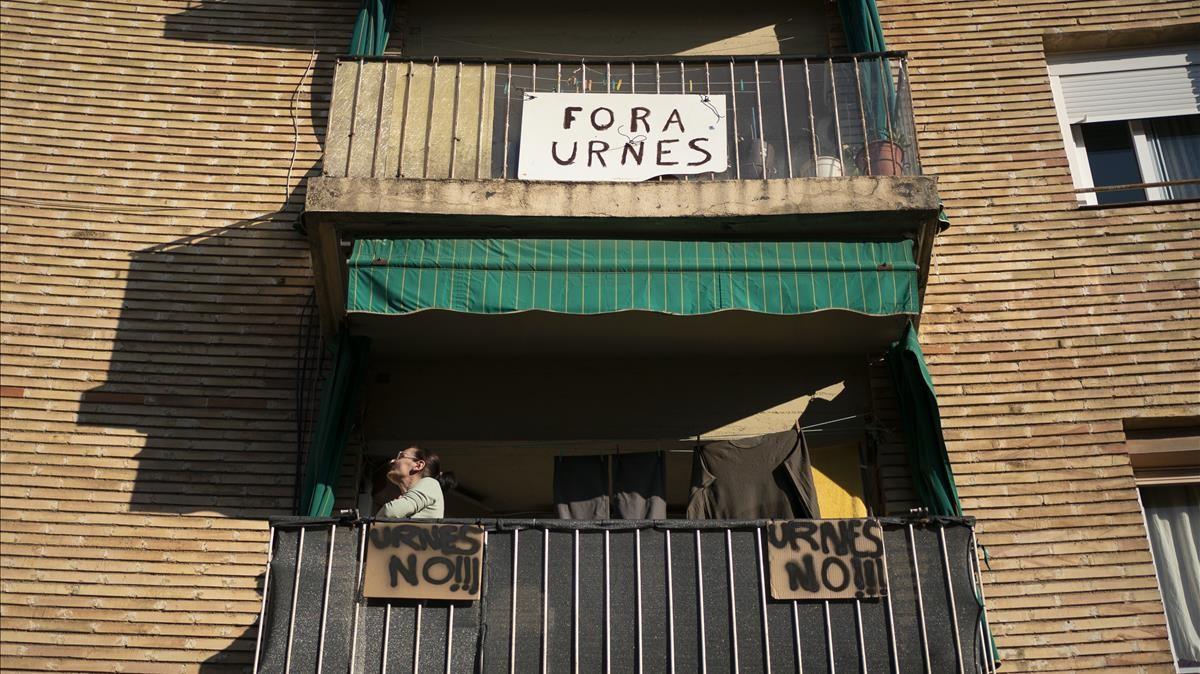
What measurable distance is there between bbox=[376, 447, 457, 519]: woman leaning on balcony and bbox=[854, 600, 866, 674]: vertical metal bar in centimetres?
260

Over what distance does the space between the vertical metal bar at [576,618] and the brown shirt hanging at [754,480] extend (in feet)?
3.75

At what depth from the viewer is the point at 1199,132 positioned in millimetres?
10242

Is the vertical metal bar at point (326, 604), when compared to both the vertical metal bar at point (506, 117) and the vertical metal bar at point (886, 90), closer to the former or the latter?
the vertical metal bar at point (506, 117)

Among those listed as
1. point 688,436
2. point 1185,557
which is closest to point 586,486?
point 688,436

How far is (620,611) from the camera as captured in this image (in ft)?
23.9

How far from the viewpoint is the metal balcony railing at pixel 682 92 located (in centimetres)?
882

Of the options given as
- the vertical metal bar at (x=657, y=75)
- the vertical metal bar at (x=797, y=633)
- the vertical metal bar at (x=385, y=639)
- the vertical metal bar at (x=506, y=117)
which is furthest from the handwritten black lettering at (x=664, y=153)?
the vertical metal bar at (x=385, y=639)

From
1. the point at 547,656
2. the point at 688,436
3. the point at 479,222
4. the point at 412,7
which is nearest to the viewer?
the point at 547,656

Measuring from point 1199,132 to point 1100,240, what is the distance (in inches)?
61.3

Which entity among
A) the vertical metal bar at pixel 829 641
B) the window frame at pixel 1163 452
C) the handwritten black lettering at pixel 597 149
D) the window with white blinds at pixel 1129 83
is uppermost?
the window with white blinds at pixel 1129 83

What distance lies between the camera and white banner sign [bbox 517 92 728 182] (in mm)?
8891

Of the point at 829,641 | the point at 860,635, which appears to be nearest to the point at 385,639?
the point at 829,641

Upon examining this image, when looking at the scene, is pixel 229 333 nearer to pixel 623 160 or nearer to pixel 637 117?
pixel 623 160

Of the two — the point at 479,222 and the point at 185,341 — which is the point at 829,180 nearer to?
the point at 479,222
